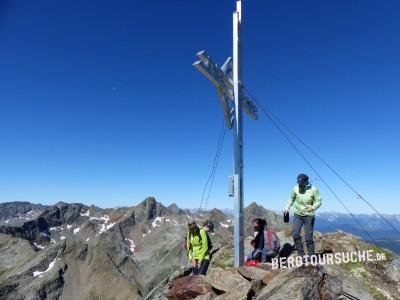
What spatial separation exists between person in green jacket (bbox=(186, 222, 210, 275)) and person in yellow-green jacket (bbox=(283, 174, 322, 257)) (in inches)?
164

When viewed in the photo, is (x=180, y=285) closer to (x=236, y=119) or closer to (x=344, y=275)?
(x=344, y=275)

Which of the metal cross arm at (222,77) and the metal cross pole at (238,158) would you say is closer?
the metal cross arm at (222,77)

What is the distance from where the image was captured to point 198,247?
17.2 meters

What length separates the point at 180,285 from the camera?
13.1 meters

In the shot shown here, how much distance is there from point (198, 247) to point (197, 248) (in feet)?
0.21

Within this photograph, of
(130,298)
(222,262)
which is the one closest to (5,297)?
(130,298)

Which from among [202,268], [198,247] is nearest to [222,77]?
[198,247]

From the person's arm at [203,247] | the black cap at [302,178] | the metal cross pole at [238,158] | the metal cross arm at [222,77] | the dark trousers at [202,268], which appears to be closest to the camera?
the metal cross arm at [222,77]

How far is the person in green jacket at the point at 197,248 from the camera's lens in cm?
1709

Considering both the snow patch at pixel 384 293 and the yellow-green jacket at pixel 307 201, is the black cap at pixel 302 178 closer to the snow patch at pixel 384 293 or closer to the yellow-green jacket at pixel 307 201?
the yellow-green jacket at pixel 307 201

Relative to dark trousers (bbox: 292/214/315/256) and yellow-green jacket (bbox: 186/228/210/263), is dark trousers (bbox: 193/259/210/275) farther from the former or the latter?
dark trousers (bbox: 292/214/315/256)

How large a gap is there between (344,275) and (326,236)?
758cm

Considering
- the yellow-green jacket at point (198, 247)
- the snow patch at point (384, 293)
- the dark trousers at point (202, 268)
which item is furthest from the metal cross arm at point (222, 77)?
the snow patch at point (384, 293)

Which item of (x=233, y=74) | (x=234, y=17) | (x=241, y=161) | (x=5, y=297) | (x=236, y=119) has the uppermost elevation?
(x=234, y=17)
